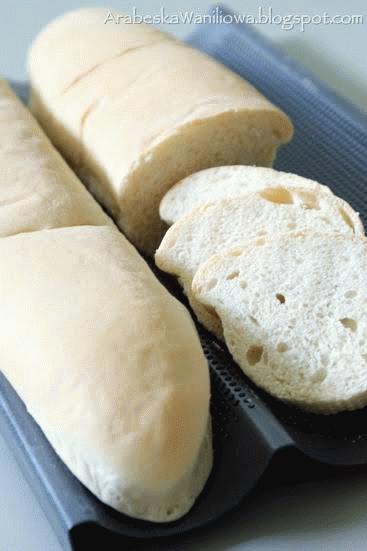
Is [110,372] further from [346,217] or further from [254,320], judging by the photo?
[346,217]

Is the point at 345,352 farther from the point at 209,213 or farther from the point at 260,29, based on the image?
the point at 260,29

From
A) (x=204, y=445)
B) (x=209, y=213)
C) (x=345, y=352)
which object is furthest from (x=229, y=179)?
(x=204, y=445)

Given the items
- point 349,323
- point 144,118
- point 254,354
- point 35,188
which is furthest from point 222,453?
point 144,118

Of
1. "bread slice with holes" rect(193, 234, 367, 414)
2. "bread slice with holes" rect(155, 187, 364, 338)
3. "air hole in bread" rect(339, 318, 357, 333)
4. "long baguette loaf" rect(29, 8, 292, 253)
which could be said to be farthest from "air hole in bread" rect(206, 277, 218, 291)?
"long baguette loaf" rect(29, 8, 292, 253)

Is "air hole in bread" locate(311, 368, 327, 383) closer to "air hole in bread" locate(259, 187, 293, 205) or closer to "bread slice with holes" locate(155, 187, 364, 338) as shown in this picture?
"bread slice with holes" locate(155, 187, 364, 338)

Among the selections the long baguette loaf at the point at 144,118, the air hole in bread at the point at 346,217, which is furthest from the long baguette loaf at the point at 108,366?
the air hole in bread at the point at 346,217

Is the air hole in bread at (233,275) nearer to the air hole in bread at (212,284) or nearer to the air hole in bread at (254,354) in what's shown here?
the air hole in bread at (212,284)
